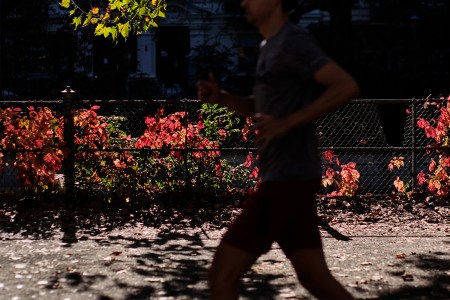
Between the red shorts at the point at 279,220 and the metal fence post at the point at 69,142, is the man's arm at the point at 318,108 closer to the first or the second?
the red shorts at the point at 279,220

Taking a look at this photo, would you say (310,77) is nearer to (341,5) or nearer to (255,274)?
(255,274)

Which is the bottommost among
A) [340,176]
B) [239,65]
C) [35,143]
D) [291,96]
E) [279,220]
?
[340,176]

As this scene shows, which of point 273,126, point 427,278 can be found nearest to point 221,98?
point 273,126

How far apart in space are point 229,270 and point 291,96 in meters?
0.80

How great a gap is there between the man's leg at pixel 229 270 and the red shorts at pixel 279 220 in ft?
0.10

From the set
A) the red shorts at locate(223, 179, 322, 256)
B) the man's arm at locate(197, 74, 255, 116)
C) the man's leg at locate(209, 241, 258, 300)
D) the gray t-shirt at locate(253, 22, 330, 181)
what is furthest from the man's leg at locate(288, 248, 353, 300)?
the man's arm at locate(197, 74, 255, 116)

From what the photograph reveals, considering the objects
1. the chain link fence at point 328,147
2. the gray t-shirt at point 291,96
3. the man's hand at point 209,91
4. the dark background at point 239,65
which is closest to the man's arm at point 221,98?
the man's hand at point 209,91

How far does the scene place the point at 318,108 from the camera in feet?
10.4

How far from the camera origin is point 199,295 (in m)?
5.88

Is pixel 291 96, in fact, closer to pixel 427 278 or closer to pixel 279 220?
pixel 279 220

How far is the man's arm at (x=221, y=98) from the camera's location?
3.78 meters

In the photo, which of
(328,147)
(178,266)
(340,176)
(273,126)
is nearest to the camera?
(273,126)

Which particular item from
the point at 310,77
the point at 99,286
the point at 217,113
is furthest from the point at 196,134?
the point at 310,77

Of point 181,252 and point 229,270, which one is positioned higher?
point 229,270
